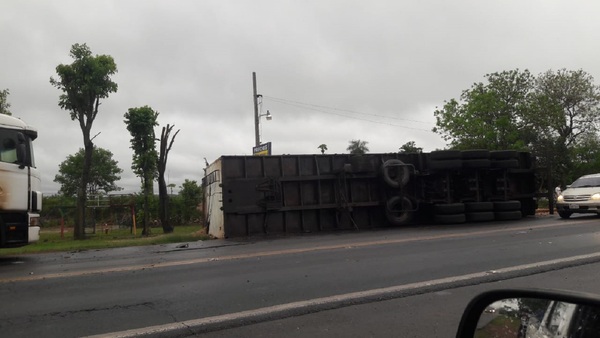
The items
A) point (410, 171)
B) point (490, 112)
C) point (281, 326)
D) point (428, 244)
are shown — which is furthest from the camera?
point (490, 112)

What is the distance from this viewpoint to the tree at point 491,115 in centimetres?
3184

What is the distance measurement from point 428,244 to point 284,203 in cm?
544

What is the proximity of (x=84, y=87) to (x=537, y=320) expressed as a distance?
19.4 metres

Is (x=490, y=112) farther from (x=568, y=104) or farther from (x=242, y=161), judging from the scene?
(x=242, y=161)

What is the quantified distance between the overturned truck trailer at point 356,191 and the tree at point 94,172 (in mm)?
37351

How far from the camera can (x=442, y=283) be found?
6.35 metres

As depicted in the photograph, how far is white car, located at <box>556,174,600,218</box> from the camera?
51.1 ft

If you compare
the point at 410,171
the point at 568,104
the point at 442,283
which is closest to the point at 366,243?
the point at 442,283

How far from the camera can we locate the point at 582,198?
15.8 m

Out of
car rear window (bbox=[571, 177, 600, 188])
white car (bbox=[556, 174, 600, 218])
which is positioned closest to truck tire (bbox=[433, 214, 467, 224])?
white car (bbox=[556, 174, 600, 218])

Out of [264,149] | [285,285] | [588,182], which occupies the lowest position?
[285,285]

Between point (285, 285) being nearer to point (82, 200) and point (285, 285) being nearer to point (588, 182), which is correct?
point (82, 200)

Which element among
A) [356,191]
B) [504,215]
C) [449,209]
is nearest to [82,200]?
[356,191]

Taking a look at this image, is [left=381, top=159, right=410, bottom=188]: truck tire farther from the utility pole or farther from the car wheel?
the utility pole
